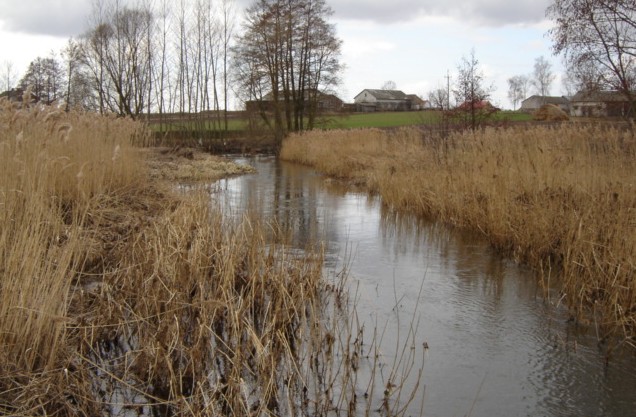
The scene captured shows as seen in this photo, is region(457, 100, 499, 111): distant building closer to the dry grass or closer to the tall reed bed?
the tall reed bed

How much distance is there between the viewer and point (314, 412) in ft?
11.4

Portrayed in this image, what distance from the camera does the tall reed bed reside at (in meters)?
5.21

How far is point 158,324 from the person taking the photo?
4.20 m

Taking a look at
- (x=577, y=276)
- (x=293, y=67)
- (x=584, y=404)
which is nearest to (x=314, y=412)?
(x=584, y=404)

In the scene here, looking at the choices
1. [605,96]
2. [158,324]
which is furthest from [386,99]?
[158,324]

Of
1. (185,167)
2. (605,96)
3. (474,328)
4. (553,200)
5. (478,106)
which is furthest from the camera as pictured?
(185,167)

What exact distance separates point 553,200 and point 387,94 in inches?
3101

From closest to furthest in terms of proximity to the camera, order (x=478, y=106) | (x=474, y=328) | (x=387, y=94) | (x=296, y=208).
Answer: (x=474, y=328) → (x=296, y=208) → (x=478, y=106) → (x=387, y=94)

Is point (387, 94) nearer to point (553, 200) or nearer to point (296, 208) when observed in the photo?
point (296, 208)

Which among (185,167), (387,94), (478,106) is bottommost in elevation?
(185,167)

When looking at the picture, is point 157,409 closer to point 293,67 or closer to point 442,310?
point 442,310

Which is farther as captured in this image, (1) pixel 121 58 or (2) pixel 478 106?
(1) pixel 121 58

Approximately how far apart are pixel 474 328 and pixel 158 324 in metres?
2.64

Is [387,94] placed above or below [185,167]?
above
